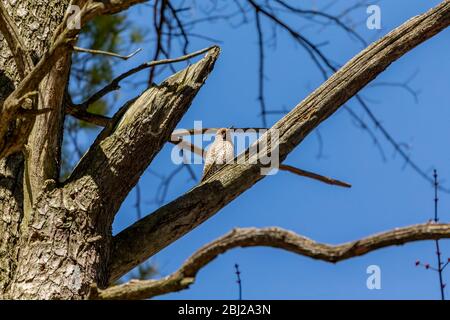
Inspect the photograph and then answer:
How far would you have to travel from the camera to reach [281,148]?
1.99 m

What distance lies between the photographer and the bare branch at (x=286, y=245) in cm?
137

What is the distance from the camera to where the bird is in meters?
2.36

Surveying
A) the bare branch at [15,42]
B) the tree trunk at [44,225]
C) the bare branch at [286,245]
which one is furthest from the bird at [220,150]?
the bare branch at [286,245]

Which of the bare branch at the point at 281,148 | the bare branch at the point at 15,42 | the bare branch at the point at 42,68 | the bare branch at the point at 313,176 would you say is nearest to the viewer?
the bare branch at the point at 42,68

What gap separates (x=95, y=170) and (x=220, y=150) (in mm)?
638

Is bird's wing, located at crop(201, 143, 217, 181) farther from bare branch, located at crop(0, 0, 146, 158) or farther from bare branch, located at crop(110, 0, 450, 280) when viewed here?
bare branch, located at crop(0, 0, 146, 158)

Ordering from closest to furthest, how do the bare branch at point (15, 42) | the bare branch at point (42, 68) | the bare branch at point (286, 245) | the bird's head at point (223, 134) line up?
1. the bare branch at point (286, 245)
2. the bare branch at point (42, 68)
3. the bare branch at point (15, 42)
4. the bird's head at point (223, 134)

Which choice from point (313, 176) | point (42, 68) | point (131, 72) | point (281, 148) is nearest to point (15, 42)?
point (42, 68)

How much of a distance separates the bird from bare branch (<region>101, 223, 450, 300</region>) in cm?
89

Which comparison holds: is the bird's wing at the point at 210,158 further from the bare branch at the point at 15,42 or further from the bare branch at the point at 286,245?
the bare branch at the point at 286,245

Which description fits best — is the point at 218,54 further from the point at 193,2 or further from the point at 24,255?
the point at 193,2

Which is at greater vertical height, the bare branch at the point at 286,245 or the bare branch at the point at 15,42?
the bare branch at the point at 15,42

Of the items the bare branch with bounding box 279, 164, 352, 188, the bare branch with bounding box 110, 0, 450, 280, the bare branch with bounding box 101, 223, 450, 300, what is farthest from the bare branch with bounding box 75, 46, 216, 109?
the bare branch with bounding box 101, 223, 450, 300
